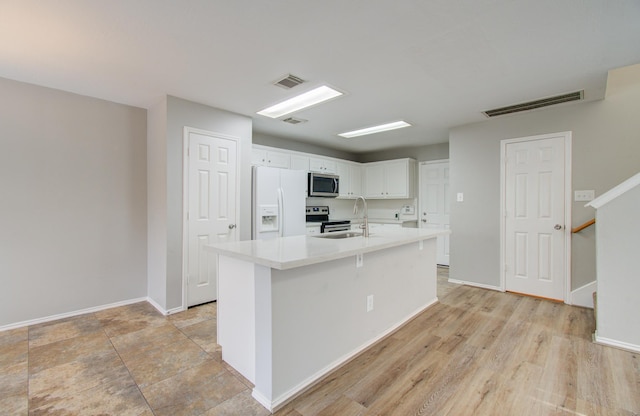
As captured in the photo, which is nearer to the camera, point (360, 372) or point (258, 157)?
point (360, 372)

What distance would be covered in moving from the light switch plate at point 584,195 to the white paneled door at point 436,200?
2.15m

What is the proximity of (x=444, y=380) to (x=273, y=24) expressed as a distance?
2.63 meters

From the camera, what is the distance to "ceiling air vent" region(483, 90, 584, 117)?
10.1 feet

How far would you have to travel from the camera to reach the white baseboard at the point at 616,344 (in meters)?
2.27

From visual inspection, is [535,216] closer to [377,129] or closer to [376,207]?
[377,129]

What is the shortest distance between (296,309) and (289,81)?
2.08 meters

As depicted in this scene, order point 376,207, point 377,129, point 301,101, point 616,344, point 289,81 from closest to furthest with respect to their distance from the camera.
→ 1. point 616,344
2. point 289,81
3. point 301,101
4. point 377,129
5. point 376,207

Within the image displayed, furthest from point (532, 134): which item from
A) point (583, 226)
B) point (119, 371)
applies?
point (119, 371)

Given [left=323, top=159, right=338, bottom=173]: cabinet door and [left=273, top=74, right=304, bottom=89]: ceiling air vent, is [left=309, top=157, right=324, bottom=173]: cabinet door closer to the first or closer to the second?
[left=323, top=159, right=338, bottom=173]: cabinet door

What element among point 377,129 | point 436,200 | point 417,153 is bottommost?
point 436,200

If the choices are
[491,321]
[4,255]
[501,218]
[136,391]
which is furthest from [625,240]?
[4,255]

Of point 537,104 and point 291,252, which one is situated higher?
point 537,104

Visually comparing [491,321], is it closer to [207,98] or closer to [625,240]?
[625,240]

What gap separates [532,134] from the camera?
11.9 ft
